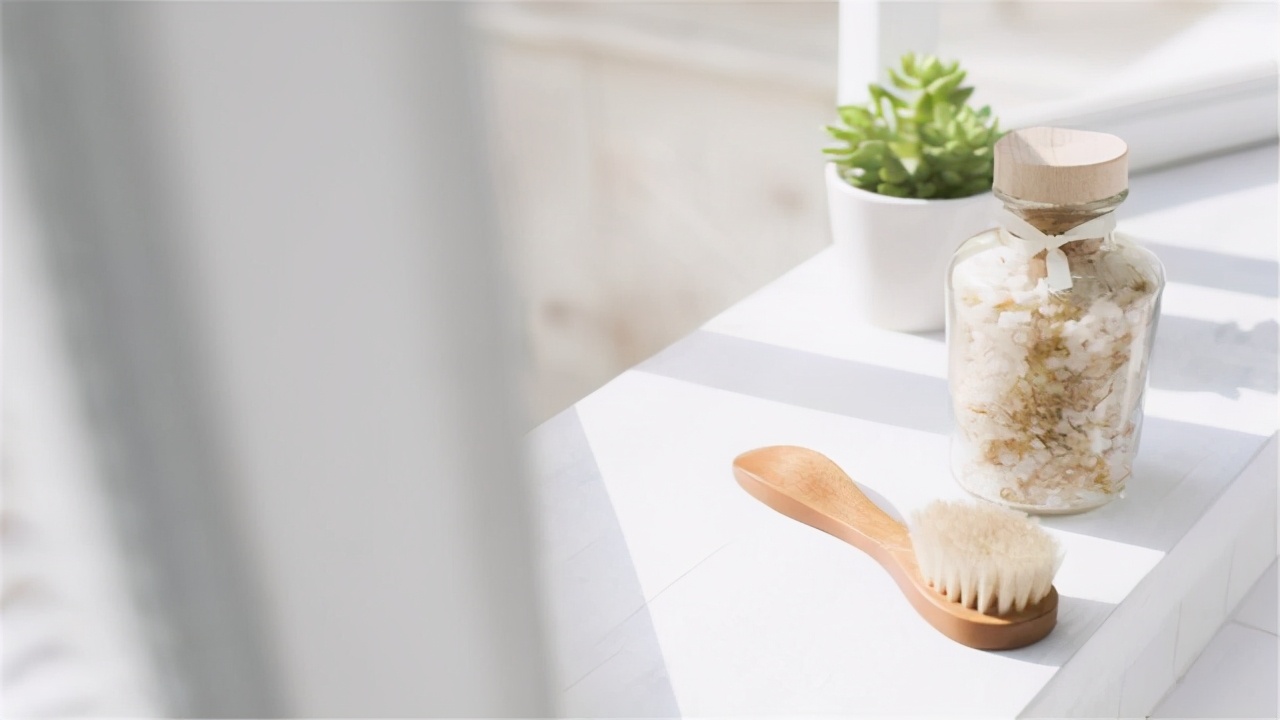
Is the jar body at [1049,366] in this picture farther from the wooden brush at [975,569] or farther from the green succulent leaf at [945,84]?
the green succulent leaf at [945,84]

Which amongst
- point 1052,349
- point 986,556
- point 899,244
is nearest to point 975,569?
point 986,556

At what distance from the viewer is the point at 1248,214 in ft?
2.86

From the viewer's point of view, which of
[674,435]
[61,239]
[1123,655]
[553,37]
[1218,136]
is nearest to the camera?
[61,239]

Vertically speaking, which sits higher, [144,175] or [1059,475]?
[144,175]

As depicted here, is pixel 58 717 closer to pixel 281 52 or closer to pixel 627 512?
pixel 281 52

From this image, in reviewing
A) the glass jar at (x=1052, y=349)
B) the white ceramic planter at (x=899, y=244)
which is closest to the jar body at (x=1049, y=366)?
the glass jar at (x=1052, y=349)

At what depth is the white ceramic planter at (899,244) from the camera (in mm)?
674

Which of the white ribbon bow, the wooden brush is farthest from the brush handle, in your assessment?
the white ribbon bow

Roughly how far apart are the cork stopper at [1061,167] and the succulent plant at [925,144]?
0.17m

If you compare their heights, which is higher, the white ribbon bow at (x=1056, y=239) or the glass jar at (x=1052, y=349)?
the white ribbon bow at (x=1056, y=239)

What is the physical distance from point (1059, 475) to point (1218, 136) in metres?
0.60

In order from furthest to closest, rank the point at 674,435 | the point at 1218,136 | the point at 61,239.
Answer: the point at 1218,136 → the point at 674,435 → the point at 61,239

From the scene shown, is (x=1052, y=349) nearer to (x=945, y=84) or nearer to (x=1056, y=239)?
(x=1056, y=239)

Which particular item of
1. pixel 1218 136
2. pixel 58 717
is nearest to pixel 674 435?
pixel 58 717
